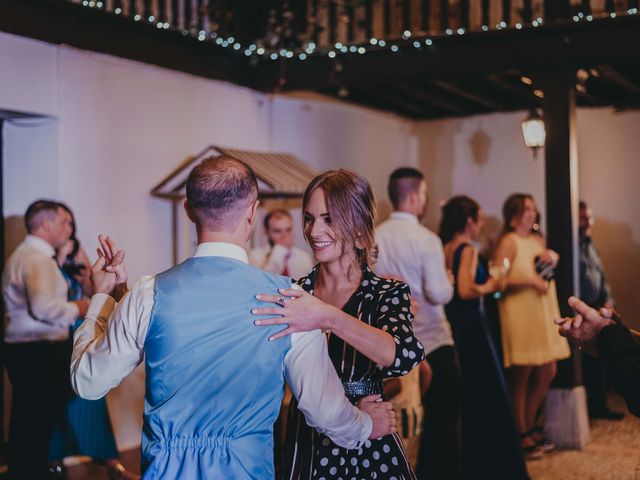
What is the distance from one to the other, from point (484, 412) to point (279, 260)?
2006 millimetres

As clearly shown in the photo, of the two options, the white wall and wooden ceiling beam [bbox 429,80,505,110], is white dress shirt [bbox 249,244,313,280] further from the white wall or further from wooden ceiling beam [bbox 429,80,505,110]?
wooden ceiling beam [bbox 429,80,505,110]

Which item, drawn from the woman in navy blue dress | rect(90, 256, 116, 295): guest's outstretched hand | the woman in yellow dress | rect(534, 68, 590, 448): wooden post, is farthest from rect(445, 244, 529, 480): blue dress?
rect(90, 256, 116, 295): guest's outstretched hand

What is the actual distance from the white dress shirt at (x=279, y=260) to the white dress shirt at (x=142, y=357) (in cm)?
428

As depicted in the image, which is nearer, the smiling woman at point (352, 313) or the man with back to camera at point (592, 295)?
the smiling woman at point (352, 313)

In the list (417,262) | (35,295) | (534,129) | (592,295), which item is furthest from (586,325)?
(534,129)

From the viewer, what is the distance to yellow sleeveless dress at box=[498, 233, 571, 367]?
20.6 feet

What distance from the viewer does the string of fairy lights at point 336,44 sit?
639cm

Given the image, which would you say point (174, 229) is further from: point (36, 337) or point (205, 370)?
point (205, 370)

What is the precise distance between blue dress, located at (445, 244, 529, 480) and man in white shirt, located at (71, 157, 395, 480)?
322 cm

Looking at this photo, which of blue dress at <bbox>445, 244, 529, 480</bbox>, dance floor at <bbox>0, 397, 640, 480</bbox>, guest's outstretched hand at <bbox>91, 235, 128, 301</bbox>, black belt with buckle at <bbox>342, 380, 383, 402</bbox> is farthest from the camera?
dance floor at <bbox>0, 397, 640, 480</bbox>

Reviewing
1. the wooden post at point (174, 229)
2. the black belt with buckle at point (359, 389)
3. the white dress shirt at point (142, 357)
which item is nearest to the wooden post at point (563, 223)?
the wooden post at point (174, 229)

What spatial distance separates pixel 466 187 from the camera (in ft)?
33.1

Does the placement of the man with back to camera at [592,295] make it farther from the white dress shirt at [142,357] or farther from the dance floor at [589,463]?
the white dress shirt at [142,357]

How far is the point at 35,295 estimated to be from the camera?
16.0 feet
